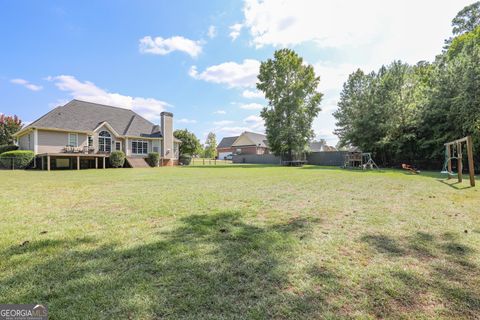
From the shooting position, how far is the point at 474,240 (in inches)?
120

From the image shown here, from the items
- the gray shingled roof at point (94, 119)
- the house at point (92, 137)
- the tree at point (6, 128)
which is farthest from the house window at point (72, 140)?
the tree at point (6, 128)

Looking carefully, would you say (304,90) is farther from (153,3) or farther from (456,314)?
(456,314)

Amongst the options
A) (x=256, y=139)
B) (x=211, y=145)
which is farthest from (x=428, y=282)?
(x=211, y=145)

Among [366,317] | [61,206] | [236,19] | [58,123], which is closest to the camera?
[366,317]

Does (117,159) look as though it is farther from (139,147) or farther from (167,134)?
(167,134)

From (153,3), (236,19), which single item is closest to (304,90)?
(236,19)

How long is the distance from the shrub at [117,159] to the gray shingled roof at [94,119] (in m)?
2.96

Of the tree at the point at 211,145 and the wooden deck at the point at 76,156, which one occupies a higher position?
the tree at the point at 211,145

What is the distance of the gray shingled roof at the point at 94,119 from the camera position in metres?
19.7

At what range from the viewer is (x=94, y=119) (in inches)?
883

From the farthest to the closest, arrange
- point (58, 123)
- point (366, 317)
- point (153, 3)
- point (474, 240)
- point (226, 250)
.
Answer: point (58, 123) < point (153, 3) < point (474, 240) < point (226, 250) < point (366, 317)

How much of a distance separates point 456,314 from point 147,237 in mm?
3252

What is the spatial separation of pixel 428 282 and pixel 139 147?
26.0 meters

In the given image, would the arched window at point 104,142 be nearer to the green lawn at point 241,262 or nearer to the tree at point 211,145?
the green lawn at point 241,262
